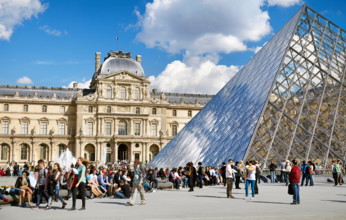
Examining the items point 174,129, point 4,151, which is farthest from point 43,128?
point 174,129

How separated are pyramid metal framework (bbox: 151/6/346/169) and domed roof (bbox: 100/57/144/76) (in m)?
34.4

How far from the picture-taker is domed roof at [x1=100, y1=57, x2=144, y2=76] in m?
58.2

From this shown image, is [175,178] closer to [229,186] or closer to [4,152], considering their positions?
[229,186]

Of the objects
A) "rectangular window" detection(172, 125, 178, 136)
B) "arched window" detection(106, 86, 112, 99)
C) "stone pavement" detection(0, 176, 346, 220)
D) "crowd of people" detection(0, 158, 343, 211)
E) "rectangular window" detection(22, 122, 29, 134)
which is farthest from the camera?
"rectangular window" detection(172, 125, 178, 136)

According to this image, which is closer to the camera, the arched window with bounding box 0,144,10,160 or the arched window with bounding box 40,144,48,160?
the arched window with bounding box 0,144,10,160

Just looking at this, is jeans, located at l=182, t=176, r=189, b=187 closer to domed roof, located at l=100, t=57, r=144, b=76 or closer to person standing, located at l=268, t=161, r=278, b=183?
person standing, located at l=268, t=161, r=278, b=183

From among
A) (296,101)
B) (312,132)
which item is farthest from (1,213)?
(296,101)

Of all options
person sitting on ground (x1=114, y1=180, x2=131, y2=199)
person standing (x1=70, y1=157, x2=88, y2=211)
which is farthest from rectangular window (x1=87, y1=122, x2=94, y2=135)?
person standing (x1=70, y1=157, x2=88, y2=211)

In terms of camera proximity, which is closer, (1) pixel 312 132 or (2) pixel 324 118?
(1) pixel 312 132

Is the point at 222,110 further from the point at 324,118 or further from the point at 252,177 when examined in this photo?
the point at 252,177

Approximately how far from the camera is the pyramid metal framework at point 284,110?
1736 centimetres

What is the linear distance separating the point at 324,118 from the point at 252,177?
9015 mm

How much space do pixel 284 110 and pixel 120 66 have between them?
4293cm

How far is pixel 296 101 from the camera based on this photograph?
19594mm
